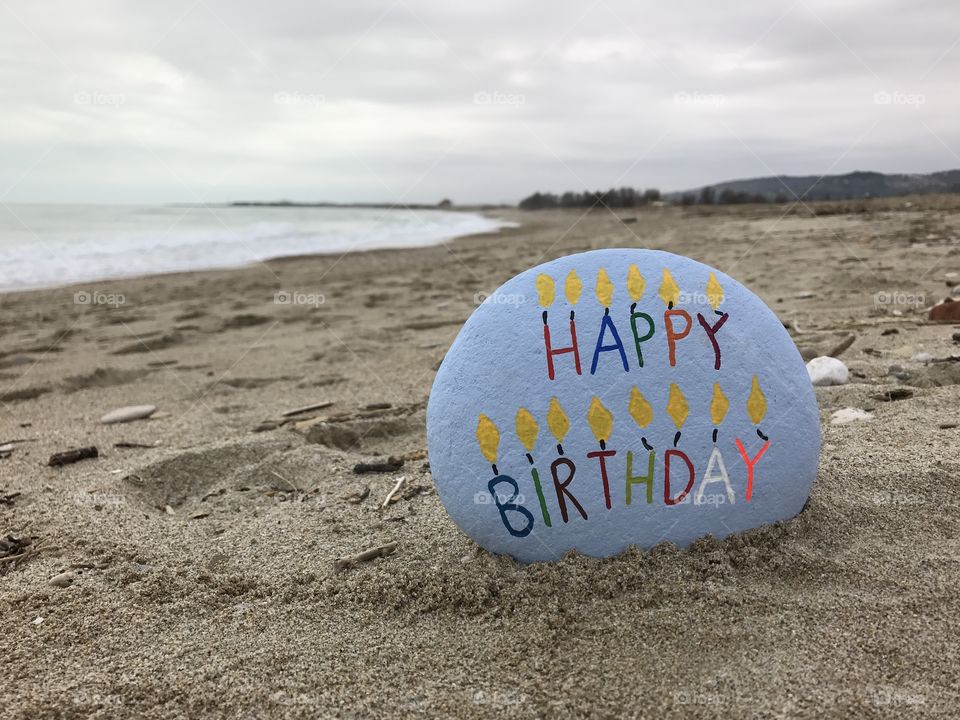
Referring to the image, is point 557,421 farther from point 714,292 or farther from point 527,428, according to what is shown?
point 714,292

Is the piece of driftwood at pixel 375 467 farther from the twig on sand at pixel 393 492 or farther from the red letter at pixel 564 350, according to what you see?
the red letter at pixel 564 350

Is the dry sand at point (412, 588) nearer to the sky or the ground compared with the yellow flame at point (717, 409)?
nearer to the ground

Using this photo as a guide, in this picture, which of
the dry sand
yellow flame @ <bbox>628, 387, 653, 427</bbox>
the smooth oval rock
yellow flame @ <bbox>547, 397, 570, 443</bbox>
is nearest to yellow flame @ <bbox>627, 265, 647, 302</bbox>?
yellow flame @ <bbox>628, 387, 653, 427</bbox>

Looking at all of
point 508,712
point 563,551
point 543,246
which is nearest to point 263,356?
point 563,551

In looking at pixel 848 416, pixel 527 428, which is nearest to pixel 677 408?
pixel 527 428

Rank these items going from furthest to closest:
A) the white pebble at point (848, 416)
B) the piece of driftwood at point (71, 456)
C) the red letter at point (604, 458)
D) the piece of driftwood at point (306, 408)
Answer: the piece of driftwood at point (306, 408)
the piece of driftwood at point (71, 456)
the white pebble at point (848, 416)
the red letter at point (604, 458)

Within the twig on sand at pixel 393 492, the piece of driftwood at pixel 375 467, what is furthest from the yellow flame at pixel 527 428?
the piece of driftwood at pixel 375 467
